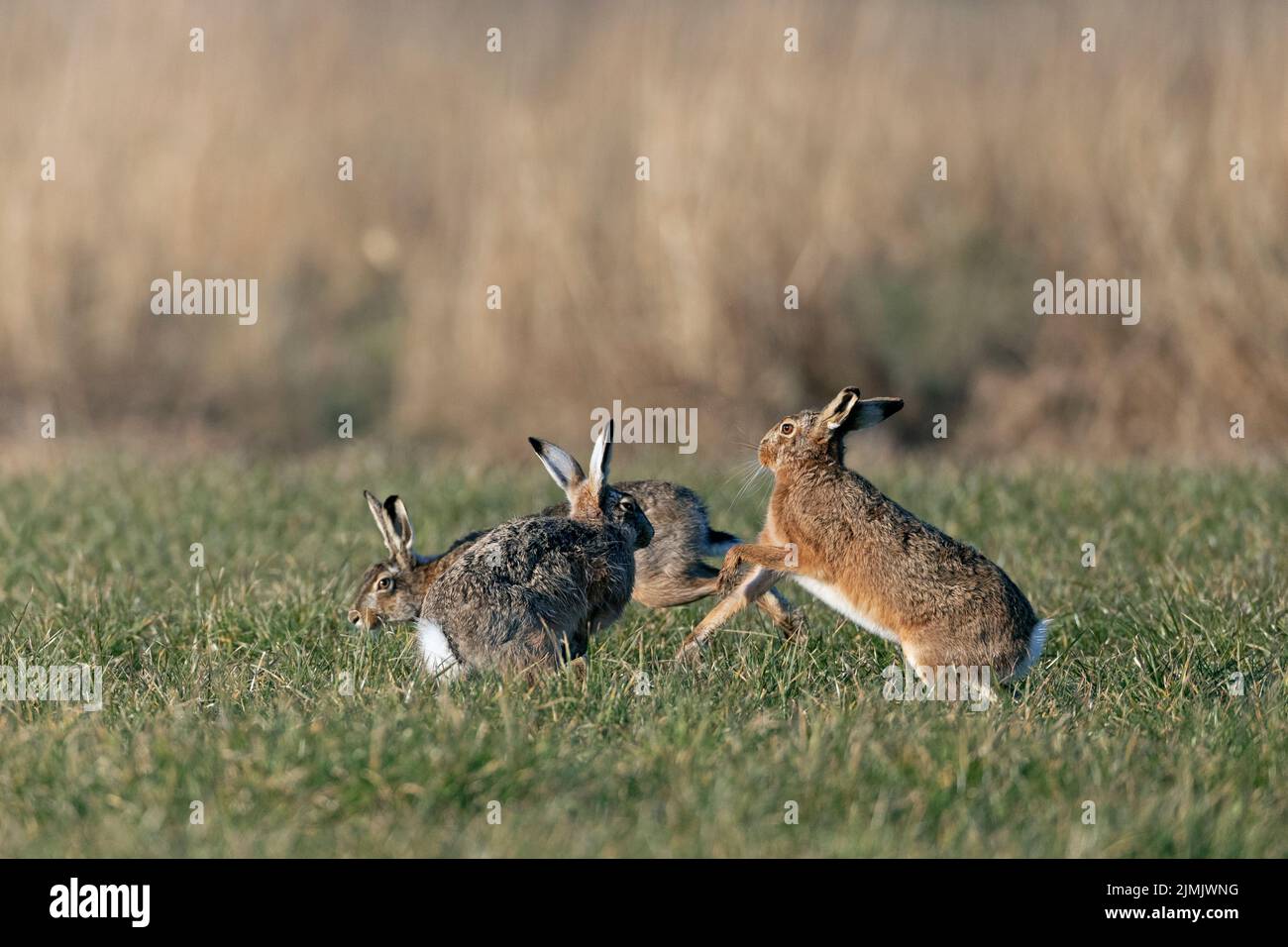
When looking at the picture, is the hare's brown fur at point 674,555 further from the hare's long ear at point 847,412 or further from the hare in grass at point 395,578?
the hare's long ear at point 847,412

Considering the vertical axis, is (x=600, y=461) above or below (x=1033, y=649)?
above

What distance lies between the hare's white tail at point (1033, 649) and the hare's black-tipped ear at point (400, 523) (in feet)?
8.20

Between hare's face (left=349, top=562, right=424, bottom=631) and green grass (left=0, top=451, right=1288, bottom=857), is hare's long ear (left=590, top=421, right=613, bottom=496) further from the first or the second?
hare's face (left=349, top=562, right=424, bottom=631)

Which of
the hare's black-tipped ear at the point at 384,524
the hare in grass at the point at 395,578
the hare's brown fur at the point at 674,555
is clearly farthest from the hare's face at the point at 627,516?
the hare's black-tipped ear at the point at 384,524

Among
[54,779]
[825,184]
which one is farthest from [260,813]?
[825,184]

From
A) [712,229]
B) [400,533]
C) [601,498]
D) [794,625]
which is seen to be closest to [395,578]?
[400,533]

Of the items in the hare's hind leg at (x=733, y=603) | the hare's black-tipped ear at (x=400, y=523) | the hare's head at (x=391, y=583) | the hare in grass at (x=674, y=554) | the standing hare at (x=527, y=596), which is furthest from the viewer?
the hare in grass at (x=674, y=554)

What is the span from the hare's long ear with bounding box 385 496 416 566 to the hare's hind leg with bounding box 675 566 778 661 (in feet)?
3.91

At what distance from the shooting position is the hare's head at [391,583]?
716cm

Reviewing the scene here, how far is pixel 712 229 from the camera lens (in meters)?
13.5

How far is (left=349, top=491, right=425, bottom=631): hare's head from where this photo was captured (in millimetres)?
7164

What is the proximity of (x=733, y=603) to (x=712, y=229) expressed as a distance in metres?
7.00

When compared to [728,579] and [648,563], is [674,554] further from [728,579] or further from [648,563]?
[728,579]

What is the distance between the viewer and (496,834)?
4629 millimetres
